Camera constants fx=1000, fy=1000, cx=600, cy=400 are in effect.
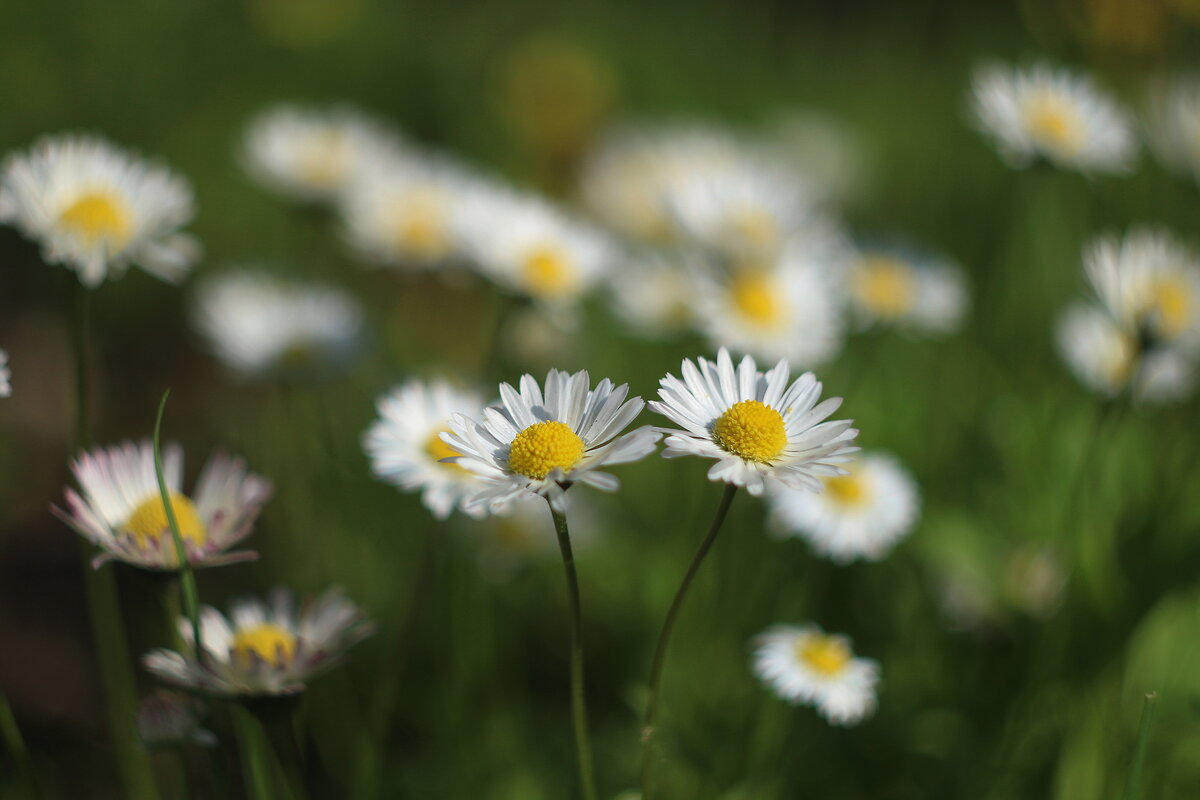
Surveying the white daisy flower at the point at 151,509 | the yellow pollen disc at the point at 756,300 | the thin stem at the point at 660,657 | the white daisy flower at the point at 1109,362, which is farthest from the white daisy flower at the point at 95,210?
the white daisy flower at the point at 1109,362

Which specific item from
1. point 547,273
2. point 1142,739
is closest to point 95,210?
point 547,273

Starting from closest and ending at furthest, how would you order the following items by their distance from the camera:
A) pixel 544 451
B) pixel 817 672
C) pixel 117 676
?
pixel 544 451, pixel 817 672, pixel 117 676

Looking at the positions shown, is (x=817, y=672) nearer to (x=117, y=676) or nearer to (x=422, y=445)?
(x=422, y=445)

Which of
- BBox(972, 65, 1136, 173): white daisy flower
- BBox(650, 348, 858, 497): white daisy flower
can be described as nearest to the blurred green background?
BBox(972, 65, 1136, 173): white daisy flower

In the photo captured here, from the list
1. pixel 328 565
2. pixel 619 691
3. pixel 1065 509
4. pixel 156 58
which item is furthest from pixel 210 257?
pixel 1065 509

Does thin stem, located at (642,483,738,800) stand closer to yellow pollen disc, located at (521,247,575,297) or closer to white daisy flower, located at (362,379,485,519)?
white daisy flower, located at (362,379,485,519)

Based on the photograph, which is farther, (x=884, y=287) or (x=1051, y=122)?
(x=884, y=287)

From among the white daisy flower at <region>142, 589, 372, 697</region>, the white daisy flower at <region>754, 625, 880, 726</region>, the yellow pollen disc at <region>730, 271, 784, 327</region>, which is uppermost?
the yellow pollen disc at <region>730, 271, 784, 327</region>

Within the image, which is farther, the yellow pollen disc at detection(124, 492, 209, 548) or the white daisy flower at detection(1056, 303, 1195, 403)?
the white daisy flower at detection(1056, 303, 1195, 403)
